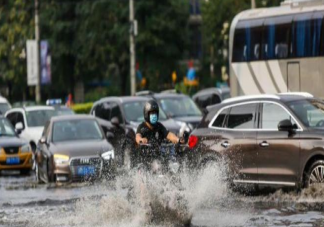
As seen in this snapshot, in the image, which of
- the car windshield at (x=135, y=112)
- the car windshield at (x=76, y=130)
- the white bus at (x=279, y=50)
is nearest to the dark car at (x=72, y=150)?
the car windshield at (x=76, y=130)

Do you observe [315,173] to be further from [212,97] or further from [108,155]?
[212,97]

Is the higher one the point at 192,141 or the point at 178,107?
the point at 192,141

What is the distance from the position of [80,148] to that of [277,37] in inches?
312

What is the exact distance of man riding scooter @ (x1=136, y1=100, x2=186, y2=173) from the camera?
49.1ft

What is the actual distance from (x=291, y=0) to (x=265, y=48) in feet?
5.81

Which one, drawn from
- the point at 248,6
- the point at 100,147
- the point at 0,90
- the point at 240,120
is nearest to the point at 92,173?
the point at 100,147

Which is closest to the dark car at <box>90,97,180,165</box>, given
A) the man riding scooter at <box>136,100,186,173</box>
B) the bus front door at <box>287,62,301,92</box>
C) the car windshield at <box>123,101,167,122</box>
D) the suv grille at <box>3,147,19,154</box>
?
the car windshield at <box>123,101,167,122</box>

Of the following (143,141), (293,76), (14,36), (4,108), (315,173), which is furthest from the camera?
(14,36)

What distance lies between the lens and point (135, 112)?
31.4 metres

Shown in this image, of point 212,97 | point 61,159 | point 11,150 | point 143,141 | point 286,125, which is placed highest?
point 143,141

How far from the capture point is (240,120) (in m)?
19.3

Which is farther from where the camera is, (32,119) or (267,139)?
(32,119)

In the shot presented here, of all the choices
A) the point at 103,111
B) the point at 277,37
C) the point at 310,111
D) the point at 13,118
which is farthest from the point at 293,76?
the point at 310,111

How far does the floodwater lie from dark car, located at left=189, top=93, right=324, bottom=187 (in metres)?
0.35
